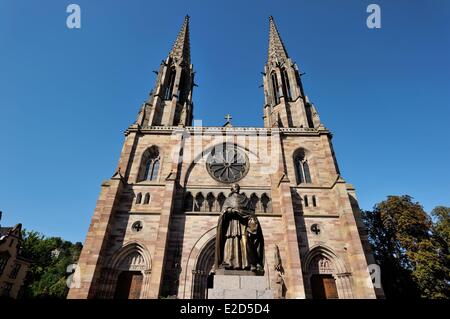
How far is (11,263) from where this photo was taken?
86.8ft

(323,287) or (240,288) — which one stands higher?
(323,287)

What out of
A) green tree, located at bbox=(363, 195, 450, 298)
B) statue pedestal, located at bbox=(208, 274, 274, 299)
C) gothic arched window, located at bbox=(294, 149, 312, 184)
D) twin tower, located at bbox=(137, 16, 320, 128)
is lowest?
statue pedestal, located at bbox=(208, 274, 274, 299)

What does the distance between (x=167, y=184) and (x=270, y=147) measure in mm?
8789

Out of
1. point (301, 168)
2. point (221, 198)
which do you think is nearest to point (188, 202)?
point (221, 198)

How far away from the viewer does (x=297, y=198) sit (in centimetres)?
1677

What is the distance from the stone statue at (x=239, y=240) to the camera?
5.92 m

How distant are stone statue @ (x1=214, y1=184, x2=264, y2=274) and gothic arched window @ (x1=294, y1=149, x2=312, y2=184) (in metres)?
12.6

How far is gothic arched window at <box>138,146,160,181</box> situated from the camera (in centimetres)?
1836

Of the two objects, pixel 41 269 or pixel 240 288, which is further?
pixel 41 269

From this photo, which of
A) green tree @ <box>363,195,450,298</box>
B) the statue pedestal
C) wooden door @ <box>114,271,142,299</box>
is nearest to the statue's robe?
the statue pedestal

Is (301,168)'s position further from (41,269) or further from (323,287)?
(41,269)

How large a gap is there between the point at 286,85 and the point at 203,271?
68.8 ft

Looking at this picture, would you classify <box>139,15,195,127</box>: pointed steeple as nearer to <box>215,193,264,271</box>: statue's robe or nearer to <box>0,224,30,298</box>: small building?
<box>215,193,264,271</box>: statue's robe
